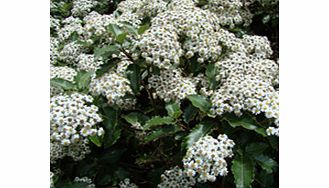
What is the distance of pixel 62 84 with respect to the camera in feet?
8.91

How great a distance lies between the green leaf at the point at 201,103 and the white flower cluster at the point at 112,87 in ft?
1.33

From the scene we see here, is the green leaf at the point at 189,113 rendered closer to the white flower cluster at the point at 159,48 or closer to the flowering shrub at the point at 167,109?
the flowering shrub at the point at 167,109

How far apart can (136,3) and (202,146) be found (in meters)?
1.97

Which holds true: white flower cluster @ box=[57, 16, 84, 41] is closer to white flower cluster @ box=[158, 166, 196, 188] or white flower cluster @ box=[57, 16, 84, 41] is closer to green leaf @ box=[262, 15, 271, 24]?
white flower cluster @ box=[158, 166, 196, 188]

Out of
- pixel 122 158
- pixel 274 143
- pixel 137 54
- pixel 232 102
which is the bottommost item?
pixel 122 158

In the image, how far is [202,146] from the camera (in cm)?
231

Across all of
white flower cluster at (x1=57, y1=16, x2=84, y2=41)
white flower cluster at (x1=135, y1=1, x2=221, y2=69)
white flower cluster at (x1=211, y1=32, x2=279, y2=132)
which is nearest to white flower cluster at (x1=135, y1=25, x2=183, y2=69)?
white flower cluster at (x1=135, y1=1, x2=221, y2=69)

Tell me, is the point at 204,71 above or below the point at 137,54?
below

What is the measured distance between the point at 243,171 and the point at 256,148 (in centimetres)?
19

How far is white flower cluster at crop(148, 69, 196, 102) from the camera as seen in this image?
269 centimetres

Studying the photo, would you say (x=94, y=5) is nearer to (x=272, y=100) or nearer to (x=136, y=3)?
(x=136, y=3)

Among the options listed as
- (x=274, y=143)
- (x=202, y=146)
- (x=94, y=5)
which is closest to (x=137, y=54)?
(x=202, y=146)

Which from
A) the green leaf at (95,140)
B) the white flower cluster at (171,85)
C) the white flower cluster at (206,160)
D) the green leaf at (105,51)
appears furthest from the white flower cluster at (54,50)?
the white flower cluster at (206,160)

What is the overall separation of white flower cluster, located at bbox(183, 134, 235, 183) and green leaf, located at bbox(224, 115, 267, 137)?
17cm
